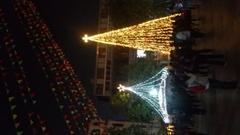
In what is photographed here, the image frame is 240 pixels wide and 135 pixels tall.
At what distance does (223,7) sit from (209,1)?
239 centimetres

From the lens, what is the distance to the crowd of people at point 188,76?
14.2m

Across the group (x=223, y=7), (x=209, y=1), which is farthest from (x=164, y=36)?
(x=223, y=7)

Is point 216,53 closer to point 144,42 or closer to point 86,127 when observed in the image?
point 144,42

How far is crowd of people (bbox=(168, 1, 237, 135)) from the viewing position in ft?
46.6

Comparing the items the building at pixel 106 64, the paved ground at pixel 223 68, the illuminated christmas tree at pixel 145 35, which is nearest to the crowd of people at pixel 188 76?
the paved ground at pixel 223 68

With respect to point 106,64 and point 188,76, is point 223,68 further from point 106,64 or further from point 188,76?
point 106,64

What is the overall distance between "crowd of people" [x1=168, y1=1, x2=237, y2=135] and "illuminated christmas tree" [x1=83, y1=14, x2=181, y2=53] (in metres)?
7.68

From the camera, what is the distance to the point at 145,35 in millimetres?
26219

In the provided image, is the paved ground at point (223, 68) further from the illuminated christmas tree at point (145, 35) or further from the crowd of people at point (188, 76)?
the illuminated christmas tree at point (145, 35)

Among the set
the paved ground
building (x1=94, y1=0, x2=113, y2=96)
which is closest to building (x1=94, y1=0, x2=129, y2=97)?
building (x1=94, y1=0, x2=113, y2=96)

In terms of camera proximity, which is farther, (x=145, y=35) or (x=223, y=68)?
(x=145, y=35)

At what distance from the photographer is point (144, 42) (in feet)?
90.9

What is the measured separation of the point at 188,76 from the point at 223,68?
40.4 inches

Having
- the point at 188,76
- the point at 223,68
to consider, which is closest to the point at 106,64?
the point at 223,68
